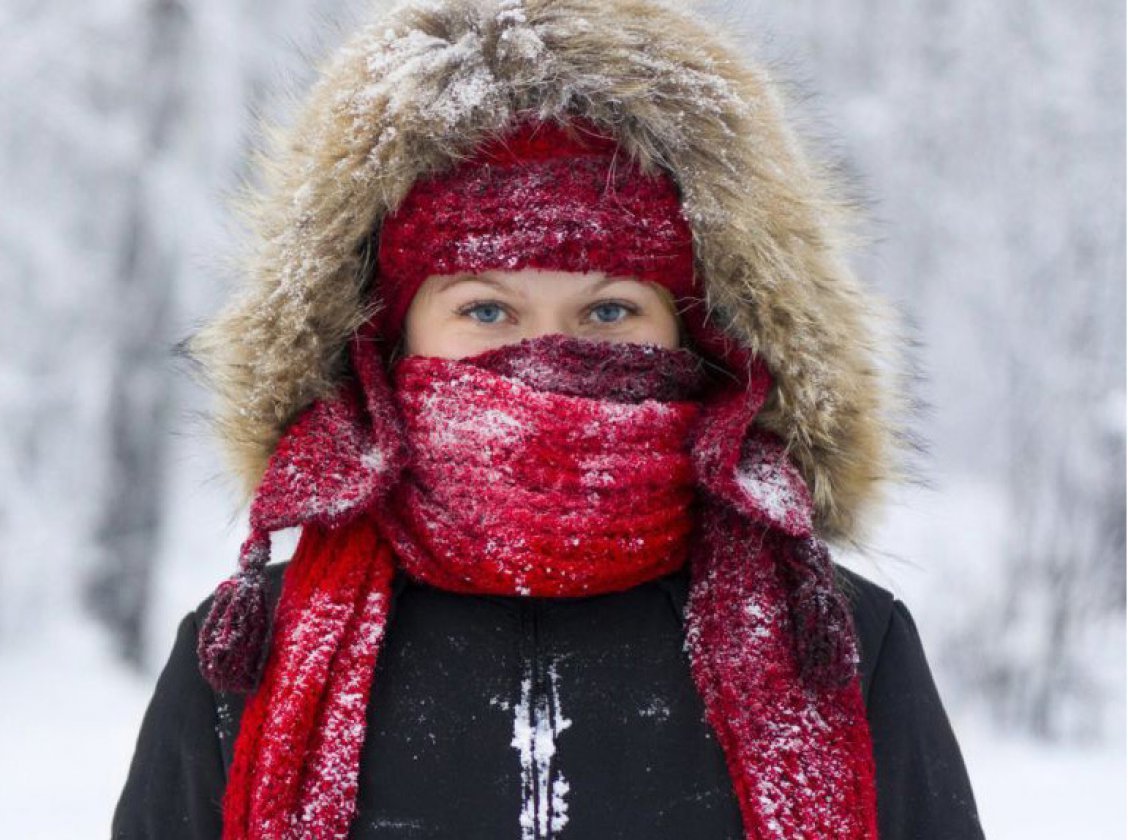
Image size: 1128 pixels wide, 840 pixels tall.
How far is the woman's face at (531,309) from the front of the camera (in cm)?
159

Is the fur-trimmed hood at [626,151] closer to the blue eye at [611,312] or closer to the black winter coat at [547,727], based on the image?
the blue eye at [611,312]

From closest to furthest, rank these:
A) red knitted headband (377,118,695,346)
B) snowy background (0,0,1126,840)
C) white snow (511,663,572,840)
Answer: white snow (511,663,572,840)
red knitted headband (377,118,695,346)
snowy background (0,0,1126,840)

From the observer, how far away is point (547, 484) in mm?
1525

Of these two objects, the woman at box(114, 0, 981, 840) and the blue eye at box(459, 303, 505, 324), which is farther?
the blue eye at box(459, 303, 505, 324)

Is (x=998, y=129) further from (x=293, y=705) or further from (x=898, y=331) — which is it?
(x=293, y=705)

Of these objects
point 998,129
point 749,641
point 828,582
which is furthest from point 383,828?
point 998,129

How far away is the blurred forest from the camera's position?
736cm

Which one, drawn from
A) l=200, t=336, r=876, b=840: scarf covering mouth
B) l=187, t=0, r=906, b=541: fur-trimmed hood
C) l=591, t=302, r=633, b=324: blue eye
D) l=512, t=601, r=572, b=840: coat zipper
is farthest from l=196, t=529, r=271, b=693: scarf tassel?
l=591, t=302, r=633, b=324: blue eye

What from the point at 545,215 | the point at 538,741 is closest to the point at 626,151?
the point at 545,215

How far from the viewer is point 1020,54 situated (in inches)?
312

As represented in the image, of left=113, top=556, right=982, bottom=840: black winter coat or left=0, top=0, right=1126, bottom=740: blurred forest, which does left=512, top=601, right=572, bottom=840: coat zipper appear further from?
left=0, top=0, right=1126, bottom=740: blurred forest

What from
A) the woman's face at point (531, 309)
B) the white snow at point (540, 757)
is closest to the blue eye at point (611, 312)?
the woman's face at point (531, 309)

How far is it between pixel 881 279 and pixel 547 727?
756cm

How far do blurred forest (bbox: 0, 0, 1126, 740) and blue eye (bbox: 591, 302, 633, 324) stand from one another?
19.5 ft
